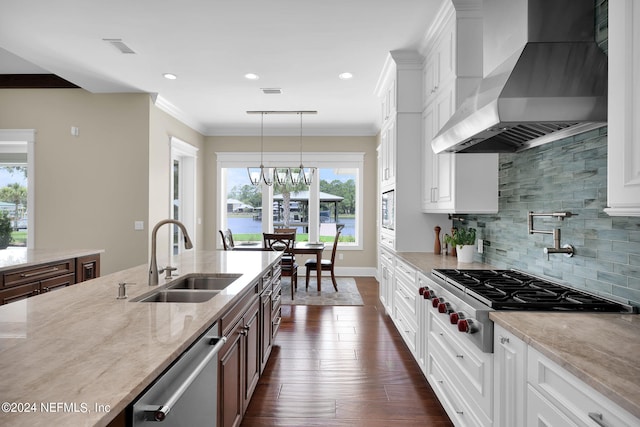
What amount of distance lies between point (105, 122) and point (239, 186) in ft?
9.11

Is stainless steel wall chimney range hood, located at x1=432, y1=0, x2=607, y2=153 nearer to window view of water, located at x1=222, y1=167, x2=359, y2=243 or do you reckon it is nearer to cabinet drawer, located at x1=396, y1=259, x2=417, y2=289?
cabinet drawer, located at x1=396, y1=259, x2=417, y2=289

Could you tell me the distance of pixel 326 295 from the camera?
5.36 metres

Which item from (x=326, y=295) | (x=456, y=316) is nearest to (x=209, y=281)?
(x=456, y=316)

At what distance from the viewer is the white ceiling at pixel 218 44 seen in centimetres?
281

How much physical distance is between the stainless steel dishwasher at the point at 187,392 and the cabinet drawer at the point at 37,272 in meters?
2.22

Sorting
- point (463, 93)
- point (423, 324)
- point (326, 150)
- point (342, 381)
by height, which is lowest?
point (342, 381)

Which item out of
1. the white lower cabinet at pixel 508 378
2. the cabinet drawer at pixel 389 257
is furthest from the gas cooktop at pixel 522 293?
the cabinet drawer at pixel 389 257

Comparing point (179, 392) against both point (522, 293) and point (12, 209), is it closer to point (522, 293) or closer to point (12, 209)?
point (522, 293)

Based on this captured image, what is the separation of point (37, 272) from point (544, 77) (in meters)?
3.73

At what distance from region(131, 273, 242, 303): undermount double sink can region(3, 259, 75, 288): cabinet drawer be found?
1.49 metres

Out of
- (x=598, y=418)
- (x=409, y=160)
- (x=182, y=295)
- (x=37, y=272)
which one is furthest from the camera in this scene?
(x=409, y=160)

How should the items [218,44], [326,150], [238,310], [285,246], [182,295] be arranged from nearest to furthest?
[238,310] → [182,295] → [218,44] → [285,246] → [326,150]

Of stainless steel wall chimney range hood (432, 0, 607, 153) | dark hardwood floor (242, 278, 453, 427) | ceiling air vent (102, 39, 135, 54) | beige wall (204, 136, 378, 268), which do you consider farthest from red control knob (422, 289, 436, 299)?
beige wall (204, 136, 378, 268)

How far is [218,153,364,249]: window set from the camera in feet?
22.8
